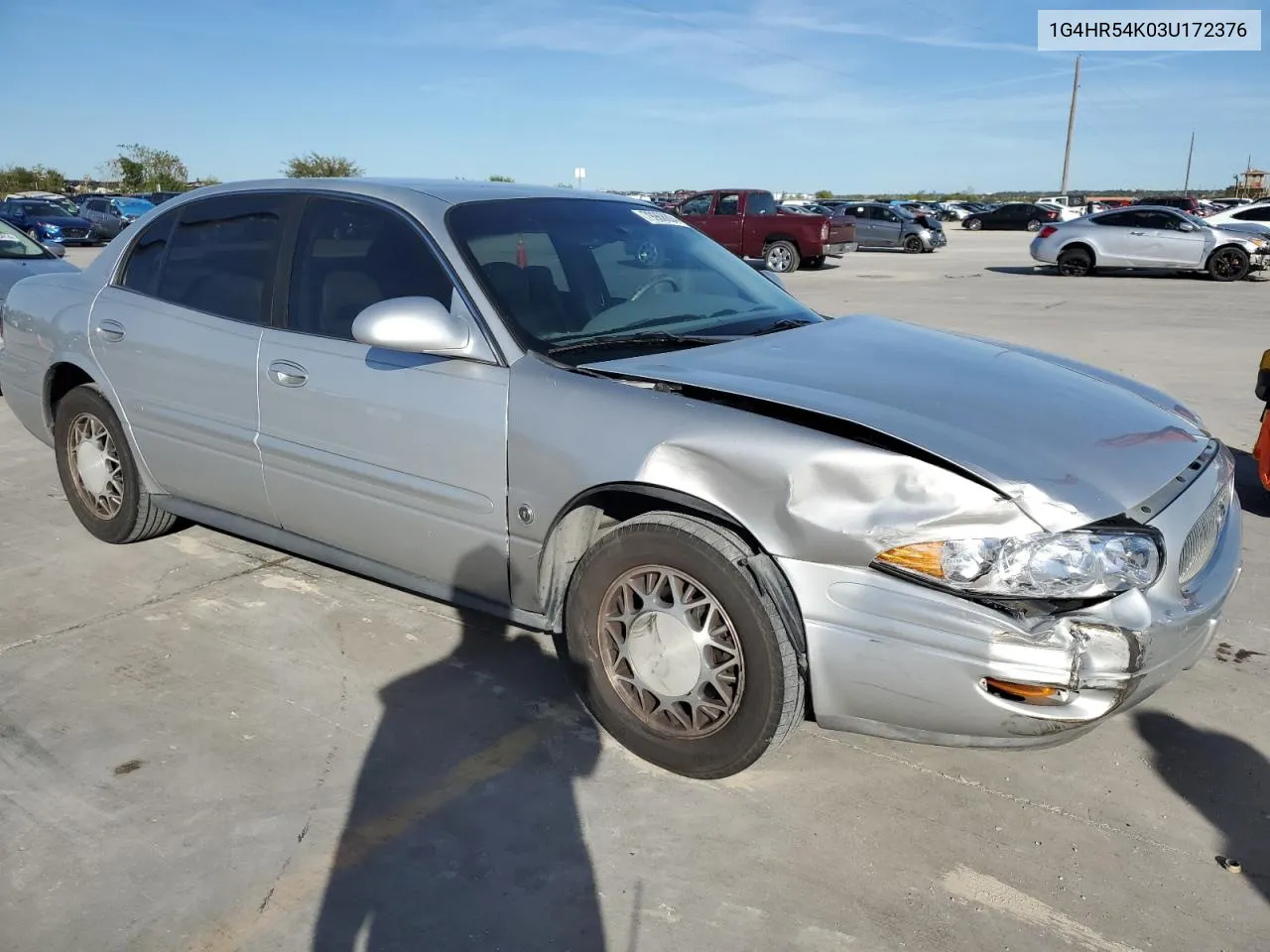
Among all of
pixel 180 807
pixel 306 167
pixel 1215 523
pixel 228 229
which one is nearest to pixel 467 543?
pixel 180 807

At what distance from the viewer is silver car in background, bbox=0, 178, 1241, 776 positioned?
2.47 metres

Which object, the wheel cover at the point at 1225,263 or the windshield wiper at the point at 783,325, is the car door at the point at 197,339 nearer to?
the windshield wiper at the point at 783,325

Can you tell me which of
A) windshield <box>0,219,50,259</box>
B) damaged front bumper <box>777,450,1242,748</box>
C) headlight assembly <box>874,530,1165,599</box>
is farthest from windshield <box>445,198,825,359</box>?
windshield <box>0,219,50,259</box>

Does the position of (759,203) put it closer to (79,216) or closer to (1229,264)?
(1229,264)

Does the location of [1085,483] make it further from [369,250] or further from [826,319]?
[369,250]

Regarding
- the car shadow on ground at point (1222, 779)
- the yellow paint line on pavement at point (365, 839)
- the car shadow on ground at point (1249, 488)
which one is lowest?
the yellow paint line on pavement at point (365, 839)

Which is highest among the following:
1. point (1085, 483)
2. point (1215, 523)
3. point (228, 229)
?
point (228, 229)

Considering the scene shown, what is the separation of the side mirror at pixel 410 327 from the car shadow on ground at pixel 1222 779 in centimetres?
246

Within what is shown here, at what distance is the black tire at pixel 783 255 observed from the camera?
886 inches

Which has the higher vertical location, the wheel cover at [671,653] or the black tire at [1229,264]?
the black tire at [1229,264]

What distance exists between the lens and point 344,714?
3322 mm

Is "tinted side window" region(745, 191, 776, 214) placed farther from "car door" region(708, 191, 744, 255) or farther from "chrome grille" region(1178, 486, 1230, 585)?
"chrome grille" region(1178, 486, 1230, 585)

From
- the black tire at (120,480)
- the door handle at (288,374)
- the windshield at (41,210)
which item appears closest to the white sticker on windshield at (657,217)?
the door handle at (288,374)

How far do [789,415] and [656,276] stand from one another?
130 centimetres
